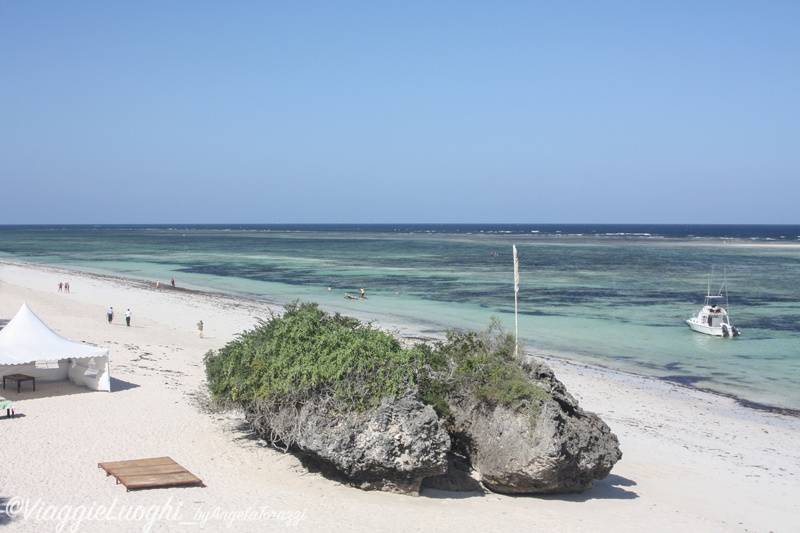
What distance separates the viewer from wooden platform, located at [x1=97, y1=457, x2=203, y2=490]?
10.2 m

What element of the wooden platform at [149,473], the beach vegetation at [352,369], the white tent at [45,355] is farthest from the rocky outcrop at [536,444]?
the white tent at [45,355]

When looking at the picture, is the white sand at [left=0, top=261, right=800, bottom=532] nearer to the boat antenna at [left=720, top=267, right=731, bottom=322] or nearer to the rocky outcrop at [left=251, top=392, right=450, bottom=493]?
the rocky outcrop at [left=251, top=392, right=450, bottom=493]

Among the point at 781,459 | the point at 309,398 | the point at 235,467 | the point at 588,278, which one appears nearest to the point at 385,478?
the point at 309,398

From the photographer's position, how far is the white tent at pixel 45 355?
51.2ft

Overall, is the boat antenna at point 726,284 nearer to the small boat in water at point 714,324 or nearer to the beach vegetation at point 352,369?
the small boat in water at point 714,324

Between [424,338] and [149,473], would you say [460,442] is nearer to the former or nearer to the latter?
[149,473]

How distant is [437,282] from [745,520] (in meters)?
41.2

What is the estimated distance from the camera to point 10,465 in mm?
10992

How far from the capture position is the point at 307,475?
11477 mm

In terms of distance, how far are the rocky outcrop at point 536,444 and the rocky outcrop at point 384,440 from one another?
3.38 feet

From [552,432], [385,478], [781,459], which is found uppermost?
[552,432]

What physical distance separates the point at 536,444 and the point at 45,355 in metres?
12.4

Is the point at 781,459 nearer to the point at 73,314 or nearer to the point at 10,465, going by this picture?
the point at 10,465

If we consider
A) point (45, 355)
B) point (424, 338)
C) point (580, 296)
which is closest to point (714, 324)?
point (580, 296)
